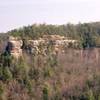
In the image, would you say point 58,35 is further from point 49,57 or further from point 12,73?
point 12,73

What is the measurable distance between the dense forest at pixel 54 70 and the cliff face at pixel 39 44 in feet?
1.93

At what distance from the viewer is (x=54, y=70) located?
151ft

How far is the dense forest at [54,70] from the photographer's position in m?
38.7

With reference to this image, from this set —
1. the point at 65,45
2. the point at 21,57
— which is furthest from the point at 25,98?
the point at 65,45

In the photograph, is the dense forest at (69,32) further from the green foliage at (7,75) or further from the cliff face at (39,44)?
the green foliage at (7,75)

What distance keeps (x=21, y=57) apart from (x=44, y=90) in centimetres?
878

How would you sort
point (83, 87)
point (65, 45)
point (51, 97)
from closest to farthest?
point (51, 97)
point (83, 87)
point (65, 45)

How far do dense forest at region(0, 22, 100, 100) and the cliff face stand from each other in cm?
59

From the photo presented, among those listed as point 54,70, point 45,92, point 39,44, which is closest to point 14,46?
point 39,44

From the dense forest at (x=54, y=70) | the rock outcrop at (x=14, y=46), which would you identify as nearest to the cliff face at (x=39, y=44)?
the rock outcrop at (x=14, y=46)

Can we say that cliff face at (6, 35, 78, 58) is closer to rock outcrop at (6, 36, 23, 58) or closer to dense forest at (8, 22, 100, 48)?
rock outcrop at (6, 36, 23, 58)

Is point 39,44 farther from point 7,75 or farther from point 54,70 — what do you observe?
point 7,75

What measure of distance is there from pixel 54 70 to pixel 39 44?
19.3ft

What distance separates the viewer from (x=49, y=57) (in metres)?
→ 48.5
